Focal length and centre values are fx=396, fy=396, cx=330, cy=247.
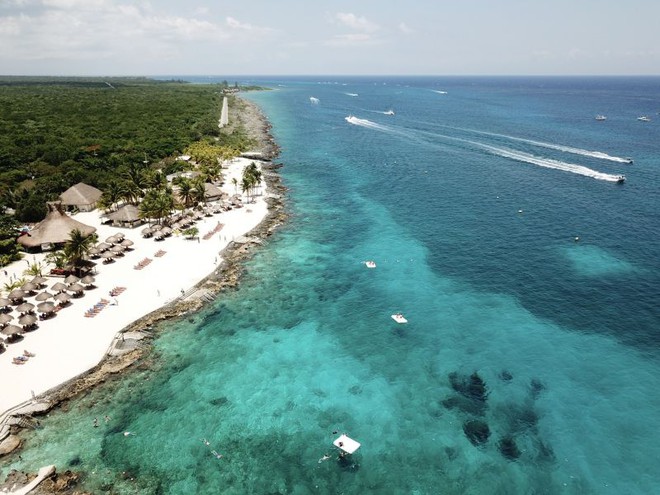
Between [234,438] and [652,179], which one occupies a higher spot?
[652,179]

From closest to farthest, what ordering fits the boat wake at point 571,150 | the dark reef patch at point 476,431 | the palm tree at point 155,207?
the dark reef patch at point 476,431
the palm tree at point 155,207
the boat wake at point 571,150

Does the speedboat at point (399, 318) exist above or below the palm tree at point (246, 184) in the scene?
below

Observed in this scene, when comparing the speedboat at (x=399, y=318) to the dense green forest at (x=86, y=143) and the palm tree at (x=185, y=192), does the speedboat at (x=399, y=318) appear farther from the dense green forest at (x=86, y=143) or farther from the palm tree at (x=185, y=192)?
the dense green forest at (x=86, y=143)

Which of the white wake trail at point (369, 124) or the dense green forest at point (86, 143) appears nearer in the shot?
the dense green forest at point (86, 143)

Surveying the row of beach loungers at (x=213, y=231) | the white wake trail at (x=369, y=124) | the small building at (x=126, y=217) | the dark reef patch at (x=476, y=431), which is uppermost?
the white wake trail at (x=369, y=124)

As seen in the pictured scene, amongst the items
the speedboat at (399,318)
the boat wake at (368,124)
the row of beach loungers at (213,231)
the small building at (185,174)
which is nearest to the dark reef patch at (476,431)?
the speedboat at (399,318)

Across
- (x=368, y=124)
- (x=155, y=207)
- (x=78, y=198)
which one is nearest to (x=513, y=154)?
(x=368, y=124)

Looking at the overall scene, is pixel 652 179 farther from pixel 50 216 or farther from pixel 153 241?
pixel 50 216

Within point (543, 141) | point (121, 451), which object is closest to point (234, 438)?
point (121, 451)
